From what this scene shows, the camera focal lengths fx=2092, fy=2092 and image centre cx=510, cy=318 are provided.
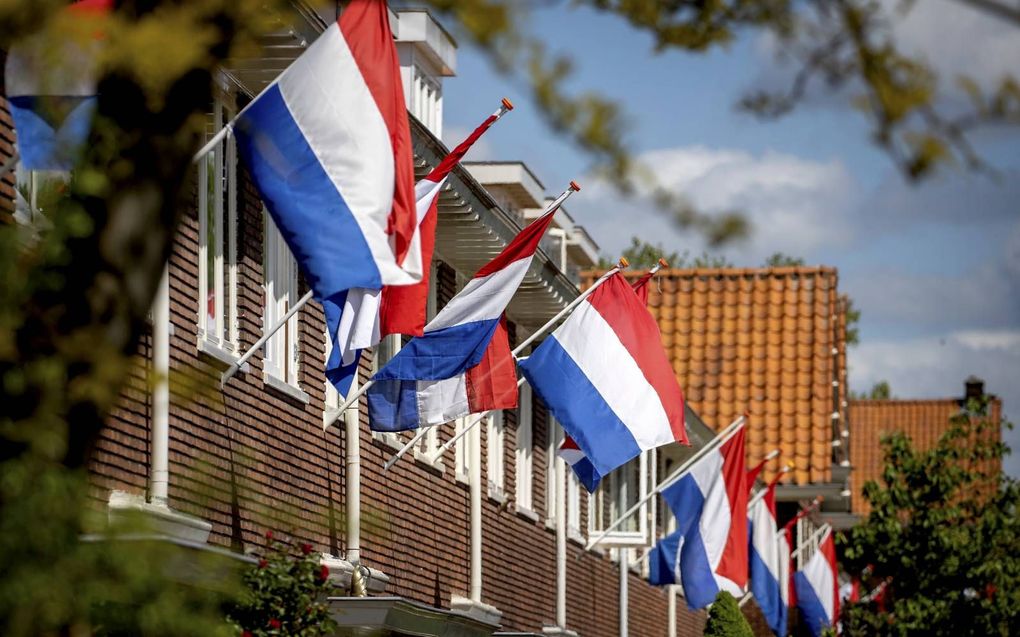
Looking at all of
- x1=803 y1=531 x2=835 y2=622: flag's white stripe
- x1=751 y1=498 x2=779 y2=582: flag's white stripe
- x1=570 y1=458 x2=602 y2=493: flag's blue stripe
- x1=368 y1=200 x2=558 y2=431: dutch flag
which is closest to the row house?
x1=368 y1=200 x2=558 y2=431: dutch flag

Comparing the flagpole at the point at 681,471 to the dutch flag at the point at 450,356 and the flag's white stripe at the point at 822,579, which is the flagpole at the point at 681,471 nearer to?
the dutch flag at the point at 450,356

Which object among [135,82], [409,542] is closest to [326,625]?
[409,542]

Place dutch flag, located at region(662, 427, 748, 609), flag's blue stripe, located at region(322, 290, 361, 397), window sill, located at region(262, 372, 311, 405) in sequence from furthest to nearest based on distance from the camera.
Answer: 1. dutch flag, located at region(662, 427, 748, 609)
2. window sill, located at region(262, 372, 311, 405)
3. flag's blue stripe, located at region(322, 290, 361, 397)

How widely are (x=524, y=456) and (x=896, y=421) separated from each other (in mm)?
46031

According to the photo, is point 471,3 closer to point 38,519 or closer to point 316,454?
point 38,519

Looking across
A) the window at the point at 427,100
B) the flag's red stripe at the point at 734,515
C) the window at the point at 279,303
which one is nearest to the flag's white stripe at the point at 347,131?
the window at the point at 279,303

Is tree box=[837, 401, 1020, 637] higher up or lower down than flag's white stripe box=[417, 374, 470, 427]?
higher up

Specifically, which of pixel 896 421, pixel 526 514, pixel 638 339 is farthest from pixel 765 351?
pixel 896 421

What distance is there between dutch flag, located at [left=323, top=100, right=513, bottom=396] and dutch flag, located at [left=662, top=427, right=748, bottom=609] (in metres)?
10.5

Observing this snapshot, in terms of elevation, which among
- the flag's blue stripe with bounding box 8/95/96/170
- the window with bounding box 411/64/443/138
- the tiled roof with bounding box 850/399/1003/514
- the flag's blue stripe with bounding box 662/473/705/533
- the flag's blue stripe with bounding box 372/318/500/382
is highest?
the tiled roof with bounding box 850/399/1003/514

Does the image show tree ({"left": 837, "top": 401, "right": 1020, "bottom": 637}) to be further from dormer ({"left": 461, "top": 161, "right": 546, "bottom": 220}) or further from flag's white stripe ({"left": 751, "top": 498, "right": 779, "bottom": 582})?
dormer ({"left": 461, "top": 161, "right": 546, "bottom": 220})

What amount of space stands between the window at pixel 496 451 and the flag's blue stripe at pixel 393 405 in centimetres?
646

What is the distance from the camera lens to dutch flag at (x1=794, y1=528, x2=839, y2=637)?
113ft

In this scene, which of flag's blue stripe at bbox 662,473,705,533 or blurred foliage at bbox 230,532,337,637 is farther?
flag's blue stripe at bbox 662,473,705,533
